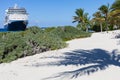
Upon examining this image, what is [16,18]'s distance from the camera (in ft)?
226

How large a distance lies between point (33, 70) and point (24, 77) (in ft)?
4.45

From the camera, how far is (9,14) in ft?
232

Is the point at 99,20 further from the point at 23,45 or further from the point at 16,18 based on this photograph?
the point at 23,45

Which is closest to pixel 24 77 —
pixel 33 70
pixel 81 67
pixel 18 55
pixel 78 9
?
pixel 33 70

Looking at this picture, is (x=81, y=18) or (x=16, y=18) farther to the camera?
(x=16, y=18)

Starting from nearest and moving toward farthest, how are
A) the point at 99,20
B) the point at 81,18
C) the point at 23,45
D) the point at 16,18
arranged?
1. the point at 23,45
2. the point at 99,20
3. the point at 81,18
4. the point at 16,18

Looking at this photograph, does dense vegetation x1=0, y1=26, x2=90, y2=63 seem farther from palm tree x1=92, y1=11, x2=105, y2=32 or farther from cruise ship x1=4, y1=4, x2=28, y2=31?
cruise ship x1=4, y1=4, x2=28, y2=31

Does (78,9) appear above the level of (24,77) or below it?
above

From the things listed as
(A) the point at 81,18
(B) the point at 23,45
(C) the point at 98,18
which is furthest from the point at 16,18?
(B) the point at 23,45

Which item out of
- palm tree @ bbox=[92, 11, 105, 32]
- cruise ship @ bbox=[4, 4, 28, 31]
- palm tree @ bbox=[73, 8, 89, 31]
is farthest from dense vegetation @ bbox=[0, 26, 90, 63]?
cruise ship @ bbox=[4, 4, 28, 31]

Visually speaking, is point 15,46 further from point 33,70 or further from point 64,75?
point 64,75

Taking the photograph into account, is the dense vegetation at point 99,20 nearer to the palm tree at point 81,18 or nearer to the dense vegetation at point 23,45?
the palm tree at point 81,18

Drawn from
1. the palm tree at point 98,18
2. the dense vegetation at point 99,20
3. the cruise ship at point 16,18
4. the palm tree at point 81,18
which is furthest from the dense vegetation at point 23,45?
the cruise ship at point 16,18

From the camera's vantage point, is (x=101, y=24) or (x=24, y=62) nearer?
(x=24, y=62)
